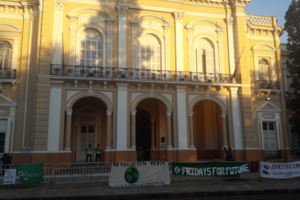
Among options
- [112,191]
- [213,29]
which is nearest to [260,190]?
[112,191]

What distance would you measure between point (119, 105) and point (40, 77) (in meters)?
4.85

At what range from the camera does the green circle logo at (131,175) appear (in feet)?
38.8

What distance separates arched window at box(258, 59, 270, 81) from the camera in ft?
69.2

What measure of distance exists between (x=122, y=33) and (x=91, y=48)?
221 centimetres

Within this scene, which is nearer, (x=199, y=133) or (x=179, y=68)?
(x=179, y=68)

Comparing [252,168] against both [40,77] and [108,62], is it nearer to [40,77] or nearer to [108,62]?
[108,62]

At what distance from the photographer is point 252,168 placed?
13.9 metres

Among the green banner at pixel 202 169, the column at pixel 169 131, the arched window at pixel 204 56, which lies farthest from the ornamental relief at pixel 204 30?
the green banner at pixel 202 169

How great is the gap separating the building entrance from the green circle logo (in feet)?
31.9

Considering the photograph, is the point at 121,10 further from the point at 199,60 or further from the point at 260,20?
the point at 260,20

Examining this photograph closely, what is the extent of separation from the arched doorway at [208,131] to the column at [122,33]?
738 centimetres

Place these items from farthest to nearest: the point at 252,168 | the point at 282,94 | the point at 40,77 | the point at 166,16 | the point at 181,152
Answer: the point at 282,94 → the point at 166,16 → the point at 181,152 → the point at 40,77 → the point at 252,168

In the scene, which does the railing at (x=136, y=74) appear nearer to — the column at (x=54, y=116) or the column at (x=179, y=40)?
the column at (x=179, y=40)

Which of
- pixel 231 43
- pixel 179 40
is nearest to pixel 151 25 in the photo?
pixel 179 40
